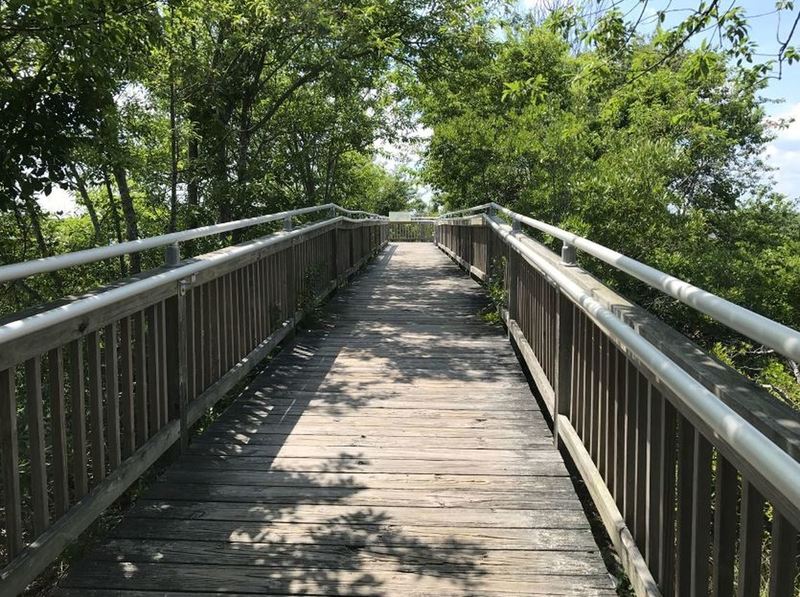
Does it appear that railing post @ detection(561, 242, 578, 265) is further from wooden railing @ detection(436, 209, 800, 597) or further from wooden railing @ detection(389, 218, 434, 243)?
wooden railing @ detection(389, 218, 434, 243)

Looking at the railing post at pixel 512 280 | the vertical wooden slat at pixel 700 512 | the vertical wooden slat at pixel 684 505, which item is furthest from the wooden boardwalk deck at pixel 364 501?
the railing post at pixel 512 280

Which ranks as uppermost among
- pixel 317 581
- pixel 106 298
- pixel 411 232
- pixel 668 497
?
pixel 106 298

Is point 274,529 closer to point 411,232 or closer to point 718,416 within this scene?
point 718,416

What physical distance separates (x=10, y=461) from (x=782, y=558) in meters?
2.00

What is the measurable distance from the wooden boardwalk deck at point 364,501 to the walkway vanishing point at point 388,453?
0.01 meters

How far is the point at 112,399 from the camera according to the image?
2.80m

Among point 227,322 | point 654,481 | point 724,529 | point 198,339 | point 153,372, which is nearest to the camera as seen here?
point 724,529

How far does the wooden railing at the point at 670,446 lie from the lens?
4.40 ft

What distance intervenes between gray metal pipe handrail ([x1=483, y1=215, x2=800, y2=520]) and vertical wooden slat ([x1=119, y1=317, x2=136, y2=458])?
1851mm

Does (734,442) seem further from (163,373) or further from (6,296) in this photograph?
(6,296)

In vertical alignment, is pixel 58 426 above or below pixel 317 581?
above

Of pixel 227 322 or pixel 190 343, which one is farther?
pixel 227 322

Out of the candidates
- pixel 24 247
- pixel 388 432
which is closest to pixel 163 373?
pixel 388 432

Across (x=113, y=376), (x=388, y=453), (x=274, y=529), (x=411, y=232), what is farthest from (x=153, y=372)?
(x=411, y=232)
